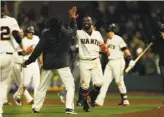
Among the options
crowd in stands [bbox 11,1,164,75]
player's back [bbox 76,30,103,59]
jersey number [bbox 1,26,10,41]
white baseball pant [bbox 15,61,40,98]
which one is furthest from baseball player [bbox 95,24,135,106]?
crowd in stands [bbox 11,1,164,75]

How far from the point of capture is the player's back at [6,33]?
43.7ft

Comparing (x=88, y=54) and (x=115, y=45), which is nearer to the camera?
(x=88, y=54)

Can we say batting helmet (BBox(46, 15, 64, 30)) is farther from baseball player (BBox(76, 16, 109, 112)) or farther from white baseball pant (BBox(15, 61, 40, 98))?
white baseball pant (BBox(15, 61, 40, 98))

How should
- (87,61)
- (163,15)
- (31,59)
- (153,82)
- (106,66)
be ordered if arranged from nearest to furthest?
(31,59) < (87,61) < (106,66) < (153,82) < (163,15)

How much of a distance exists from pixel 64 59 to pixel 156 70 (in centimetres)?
1420

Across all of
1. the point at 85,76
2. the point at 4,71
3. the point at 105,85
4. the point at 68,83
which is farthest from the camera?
the point at 105,85

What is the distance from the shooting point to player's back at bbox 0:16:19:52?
1330 centimetres

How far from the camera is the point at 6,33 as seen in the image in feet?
44.2

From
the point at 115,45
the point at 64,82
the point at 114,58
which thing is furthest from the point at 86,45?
the point at 114,58

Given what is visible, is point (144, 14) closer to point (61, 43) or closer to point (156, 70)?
point (156, 70)

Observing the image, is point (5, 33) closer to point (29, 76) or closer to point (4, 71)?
point (4, 71)

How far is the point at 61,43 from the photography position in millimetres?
15219

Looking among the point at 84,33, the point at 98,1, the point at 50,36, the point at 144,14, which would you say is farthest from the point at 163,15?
the point at 50,36

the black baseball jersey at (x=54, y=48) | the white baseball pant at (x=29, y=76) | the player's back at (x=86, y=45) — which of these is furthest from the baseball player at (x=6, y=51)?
the white baseball pant at (x=29, y=76)
